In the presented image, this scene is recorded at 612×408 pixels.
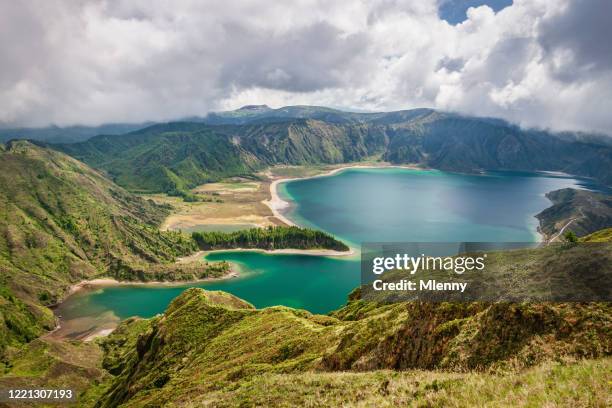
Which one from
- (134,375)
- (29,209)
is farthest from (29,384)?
(29,209)

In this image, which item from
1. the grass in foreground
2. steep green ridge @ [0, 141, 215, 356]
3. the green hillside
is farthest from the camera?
steep green ridge @ [0, 141, 215, 356]

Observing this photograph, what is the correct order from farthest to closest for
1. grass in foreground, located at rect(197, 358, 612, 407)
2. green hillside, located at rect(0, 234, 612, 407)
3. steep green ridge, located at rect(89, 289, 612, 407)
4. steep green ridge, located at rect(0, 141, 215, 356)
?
steep green ridge, located at rect(0, 141, 215, 356) → steep green ridge, located at rect(89, 289, 612, 407) → green hillside, located at rect(0, 234, 612, 407) → grass in foreground, located at rect(197, 358, 612, 407)

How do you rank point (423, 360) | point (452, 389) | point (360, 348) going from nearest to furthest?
point (452, 389) → point (423, 360) → point (360, 348)

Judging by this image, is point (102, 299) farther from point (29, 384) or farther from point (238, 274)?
point (29, 384)

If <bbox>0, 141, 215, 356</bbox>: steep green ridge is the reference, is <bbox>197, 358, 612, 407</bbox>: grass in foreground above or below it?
above

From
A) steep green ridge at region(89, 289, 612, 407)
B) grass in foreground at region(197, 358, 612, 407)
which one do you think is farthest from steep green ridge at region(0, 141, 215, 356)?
grass in foreground at region(197, 358, 612, 407)

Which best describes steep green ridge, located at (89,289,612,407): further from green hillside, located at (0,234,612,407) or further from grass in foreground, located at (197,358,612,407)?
grass in foreground, located at (197,358,612,407)

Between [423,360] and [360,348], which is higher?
[423,360]

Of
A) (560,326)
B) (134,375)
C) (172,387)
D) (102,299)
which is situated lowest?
(102,299)

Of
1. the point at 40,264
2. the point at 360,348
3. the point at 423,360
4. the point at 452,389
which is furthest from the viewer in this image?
the point at 40,264

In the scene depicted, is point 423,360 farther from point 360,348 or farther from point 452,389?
point 452,389

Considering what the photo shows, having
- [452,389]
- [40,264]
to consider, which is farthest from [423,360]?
[40,264]
